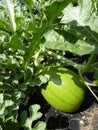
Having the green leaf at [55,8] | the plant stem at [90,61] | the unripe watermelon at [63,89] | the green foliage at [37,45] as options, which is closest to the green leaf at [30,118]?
the green foliage at [37,45]

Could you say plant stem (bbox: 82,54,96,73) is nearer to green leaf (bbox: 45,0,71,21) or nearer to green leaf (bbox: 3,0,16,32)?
green leaf (bbox: 45,0,71,21)

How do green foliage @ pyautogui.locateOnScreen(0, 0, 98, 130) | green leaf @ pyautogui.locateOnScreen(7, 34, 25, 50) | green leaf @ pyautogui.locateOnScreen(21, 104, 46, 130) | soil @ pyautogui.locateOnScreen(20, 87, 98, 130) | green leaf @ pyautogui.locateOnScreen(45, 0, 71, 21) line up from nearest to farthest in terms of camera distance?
1. green leaf @ pyautogui.locateOnScreen(45, 0, 71, 21)
2. green foliage @ pyautogui.locateOnScreen(0, 0, 98, 130)
3. green leaf @ pyautogui.locateOnScreen(7, 34, 25, 50)
4. green leaf @ pyautogui.locateOnScreen(21, 104, 46, 130)
5. soil @ pyautogui.locateOnScreen(20, 87, 98, 130)

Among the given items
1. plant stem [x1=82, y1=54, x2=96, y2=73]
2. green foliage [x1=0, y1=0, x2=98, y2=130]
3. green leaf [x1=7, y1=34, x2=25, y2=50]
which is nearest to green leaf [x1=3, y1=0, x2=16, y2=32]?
green foliage [x1=0, y1=0, x2=98, y2=130]

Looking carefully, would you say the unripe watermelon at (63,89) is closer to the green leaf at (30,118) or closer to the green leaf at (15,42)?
the green leaf at (30,118)

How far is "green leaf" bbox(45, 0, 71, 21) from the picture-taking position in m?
1.21

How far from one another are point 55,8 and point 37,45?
437mm

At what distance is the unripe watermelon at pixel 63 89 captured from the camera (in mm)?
1790

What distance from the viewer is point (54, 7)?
4.13 feet

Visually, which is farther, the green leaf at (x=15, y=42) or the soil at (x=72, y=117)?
the soil at (x=72, y=117)

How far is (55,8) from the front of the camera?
1.27 meters

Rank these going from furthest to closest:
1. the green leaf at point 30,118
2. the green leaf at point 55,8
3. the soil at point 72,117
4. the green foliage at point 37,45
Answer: the soil at point 72,117 < the green leaf at point 30,118 < the green foliage at point 37,45 < the green leaf at point 55,8

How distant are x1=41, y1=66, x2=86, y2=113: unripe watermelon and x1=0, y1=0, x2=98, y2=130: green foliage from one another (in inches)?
2.0

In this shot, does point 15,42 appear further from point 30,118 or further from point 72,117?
point 72,117

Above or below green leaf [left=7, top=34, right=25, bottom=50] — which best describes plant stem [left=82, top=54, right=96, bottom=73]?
below
